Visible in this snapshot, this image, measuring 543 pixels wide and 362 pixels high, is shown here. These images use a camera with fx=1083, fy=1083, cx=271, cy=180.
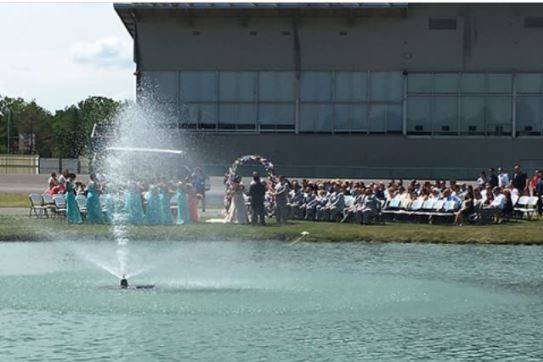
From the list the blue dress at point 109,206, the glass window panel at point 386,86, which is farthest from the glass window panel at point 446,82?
the blue dress at point 109,206

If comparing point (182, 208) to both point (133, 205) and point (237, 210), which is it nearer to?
point (133, 205)

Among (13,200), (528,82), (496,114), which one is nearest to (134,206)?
(13,200)

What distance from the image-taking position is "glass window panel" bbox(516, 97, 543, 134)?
6788cm

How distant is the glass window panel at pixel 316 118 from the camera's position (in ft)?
228

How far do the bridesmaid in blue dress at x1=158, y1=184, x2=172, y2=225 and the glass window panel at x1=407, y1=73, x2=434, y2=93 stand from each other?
36815mm

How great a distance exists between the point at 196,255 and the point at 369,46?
4350cm

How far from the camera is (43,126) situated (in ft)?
424

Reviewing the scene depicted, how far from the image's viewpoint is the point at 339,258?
991 inches

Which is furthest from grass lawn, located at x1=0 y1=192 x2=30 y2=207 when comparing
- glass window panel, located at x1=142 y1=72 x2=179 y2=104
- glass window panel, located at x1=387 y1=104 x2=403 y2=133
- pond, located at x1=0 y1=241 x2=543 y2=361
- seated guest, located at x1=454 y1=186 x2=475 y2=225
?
glass window panel, located at x1=387 y1=104 x2=403 y2=133

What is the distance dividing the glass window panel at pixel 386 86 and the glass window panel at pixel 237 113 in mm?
7785

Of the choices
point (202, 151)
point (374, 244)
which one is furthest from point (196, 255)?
point (202, 151)

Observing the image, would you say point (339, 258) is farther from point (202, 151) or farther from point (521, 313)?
point (202, 151)

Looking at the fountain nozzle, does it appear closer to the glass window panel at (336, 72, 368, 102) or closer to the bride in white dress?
the bride in white dress

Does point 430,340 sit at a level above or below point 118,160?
below
